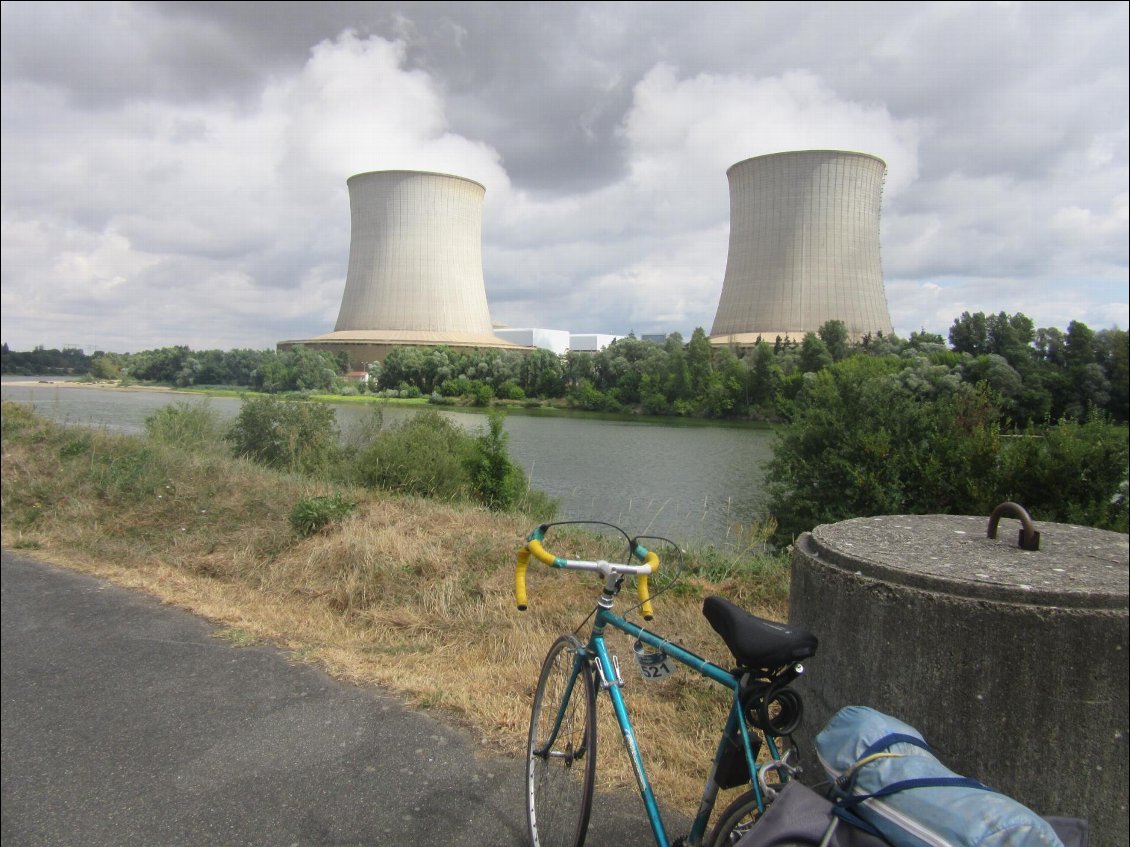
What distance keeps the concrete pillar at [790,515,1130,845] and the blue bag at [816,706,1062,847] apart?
1.25 ft

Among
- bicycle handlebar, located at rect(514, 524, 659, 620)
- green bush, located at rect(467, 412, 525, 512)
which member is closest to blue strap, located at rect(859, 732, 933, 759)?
bicycle handlebar, located at rect(514, 524, 659, 620)

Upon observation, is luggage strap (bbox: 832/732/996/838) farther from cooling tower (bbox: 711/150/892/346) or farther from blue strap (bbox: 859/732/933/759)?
cooling tower (bbox: 711/150/892/346)

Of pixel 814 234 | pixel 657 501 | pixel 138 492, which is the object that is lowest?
pixel 657 501

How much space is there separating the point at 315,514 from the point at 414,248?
2771 cm

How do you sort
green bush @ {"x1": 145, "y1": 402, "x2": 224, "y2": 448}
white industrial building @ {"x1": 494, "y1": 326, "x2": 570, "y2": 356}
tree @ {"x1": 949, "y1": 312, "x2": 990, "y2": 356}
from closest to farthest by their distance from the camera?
green bush @ {"x1": 145, "y1": 402, "x2": 224, "y2": 448} < tree @ {"x1": 949, "y1": 312, "x2": 990, "y2": 356} < white industrial building @ {"x1": 494, "y1": 326, "x2": 570, "y2": 356}

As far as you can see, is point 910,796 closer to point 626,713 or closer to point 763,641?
point 763,641

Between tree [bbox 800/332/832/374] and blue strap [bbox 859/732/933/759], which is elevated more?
tree [bbox 800/332/832/374]

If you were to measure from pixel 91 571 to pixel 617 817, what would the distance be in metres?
3.85

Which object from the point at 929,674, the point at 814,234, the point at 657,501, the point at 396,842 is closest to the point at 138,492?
the point at 396,842

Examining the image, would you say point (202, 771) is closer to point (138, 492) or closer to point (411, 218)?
point (138, 492)

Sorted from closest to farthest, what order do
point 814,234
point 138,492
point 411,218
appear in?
point 138,492 < point 814,234 < point 411,218

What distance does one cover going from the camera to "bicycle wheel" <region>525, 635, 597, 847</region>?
73.8 inches

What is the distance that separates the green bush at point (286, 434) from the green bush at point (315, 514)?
4677 millimetres

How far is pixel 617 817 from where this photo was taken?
6.53ft
